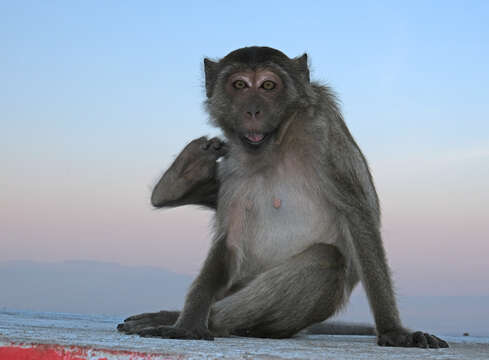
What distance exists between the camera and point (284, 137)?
513 centimetres

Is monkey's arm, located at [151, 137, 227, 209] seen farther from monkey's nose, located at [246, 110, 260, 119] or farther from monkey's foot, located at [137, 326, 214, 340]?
monkey's foot, located at [137, 326, 214, 340]

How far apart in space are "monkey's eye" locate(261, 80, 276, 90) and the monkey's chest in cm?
71

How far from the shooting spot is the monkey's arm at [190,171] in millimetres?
5496

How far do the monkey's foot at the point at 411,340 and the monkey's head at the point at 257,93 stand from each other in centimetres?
168

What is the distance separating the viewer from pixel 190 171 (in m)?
5.51

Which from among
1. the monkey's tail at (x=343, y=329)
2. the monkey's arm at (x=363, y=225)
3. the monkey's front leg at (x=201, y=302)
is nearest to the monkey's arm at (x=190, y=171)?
the monkey's front leg at (x=201, y=302)

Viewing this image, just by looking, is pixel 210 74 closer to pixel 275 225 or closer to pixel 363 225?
pixel 275 225

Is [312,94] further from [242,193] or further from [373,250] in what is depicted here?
[373,250]

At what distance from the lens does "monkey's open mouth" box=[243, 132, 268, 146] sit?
491cm

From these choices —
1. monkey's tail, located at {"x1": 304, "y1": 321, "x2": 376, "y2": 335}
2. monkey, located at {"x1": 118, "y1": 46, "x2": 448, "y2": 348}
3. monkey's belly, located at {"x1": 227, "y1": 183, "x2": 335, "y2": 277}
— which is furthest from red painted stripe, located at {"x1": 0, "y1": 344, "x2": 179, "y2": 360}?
monkey's tail, located at {"x1": 304, "y1": 321, "x2": 376, "y2": 335}

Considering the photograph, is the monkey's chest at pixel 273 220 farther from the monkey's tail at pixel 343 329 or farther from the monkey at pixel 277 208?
the monkey's tail at pixel 343 329

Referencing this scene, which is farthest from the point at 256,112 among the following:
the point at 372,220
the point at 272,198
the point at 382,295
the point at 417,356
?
the point at 417,356

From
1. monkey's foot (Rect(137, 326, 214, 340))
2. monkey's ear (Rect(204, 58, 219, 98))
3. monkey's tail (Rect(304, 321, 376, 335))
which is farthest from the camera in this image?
monkey's tail (Rect(304, 321, 376, 335))

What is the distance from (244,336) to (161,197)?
4.67ft
